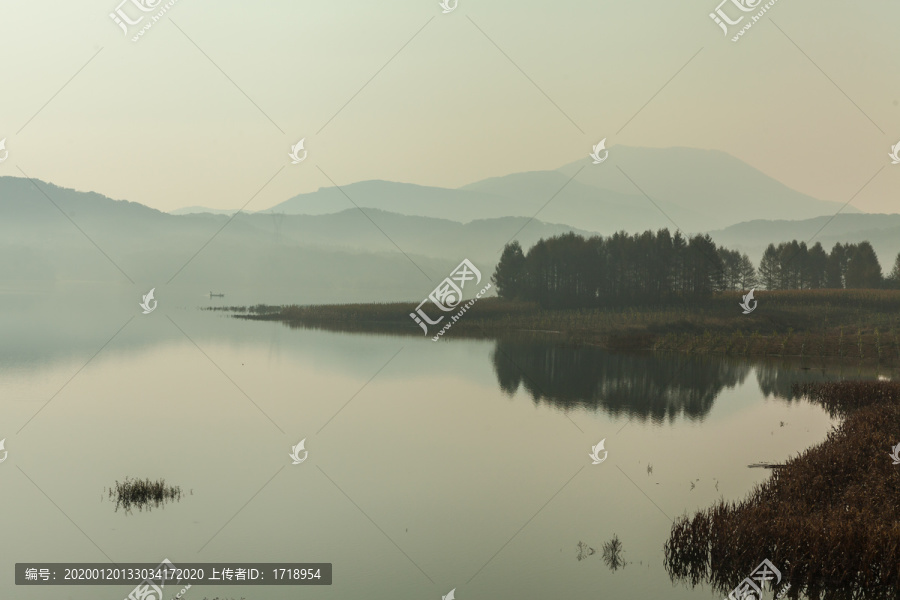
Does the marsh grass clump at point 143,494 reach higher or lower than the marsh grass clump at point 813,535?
higher

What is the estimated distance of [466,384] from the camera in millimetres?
44344

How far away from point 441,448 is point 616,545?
1118 centimetres

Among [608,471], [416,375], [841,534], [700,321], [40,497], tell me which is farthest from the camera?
[700,321]

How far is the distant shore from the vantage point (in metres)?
62.1

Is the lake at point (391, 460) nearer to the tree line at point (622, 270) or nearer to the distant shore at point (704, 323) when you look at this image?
the distant shore at point (704, 323)

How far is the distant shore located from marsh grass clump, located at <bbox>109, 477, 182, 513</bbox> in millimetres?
47188

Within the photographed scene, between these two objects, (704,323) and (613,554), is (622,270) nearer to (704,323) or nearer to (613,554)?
(704,323)

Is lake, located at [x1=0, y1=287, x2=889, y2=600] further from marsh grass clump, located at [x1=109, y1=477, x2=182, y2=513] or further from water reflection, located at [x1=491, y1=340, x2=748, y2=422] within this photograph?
marsh grass clump, located at [x1=109, y1=477, x2=182, y2=513]

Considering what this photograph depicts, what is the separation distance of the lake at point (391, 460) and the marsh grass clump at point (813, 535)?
2.83 feet

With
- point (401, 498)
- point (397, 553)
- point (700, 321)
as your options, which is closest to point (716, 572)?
point (397, 553)

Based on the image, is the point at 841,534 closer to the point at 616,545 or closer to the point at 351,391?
the point at 616,545

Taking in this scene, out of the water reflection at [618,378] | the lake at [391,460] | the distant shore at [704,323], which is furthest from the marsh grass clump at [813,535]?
the distant shore at [704,323]

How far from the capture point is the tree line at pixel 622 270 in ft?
313

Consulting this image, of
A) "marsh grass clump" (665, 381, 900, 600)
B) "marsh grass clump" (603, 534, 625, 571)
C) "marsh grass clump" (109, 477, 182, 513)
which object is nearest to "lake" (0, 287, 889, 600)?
"marsh grass clump" (603, 534, 625, 571)
